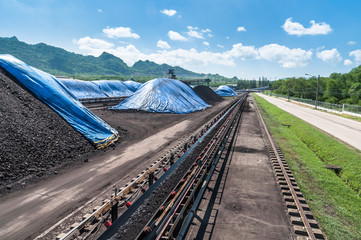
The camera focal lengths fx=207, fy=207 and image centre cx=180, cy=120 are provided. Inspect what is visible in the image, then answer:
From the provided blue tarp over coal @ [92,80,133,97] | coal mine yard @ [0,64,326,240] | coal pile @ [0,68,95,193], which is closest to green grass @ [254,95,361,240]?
coal mine yard @ [0,64,326,240]

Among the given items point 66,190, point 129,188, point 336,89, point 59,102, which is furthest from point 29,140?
point 336,89

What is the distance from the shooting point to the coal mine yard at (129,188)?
6008 mm

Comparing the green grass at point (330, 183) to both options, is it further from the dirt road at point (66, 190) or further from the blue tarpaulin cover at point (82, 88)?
the blue tarpaulin cover at point (82, 88)

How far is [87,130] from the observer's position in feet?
50.5

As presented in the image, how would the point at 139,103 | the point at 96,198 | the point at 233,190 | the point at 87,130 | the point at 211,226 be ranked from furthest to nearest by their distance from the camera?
the point at 139,103 < the point at 87,130 < the point at 233,190 < the point at 96,198 < the point at 211,226

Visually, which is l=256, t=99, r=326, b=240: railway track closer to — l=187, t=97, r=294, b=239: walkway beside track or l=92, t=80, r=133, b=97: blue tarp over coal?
l=187, t=97, r=294, b=239: walkway beside track

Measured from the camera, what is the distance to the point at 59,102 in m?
15.9

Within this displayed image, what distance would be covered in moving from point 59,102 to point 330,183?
18068 millimetres

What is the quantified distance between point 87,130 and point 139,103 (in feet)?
63.7

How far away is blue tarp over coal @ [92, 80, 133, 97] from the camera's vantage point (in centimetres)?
5819

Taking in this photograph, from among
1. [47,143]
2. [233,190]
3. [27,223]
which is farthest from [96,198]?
[47,143]

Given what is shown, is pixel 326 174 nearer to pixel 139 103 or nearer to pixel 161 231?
pixel 161 231

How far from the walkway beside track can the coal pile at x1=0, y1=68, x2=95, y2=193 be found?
799 cm

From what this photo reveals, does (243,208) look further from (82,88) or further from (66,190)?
(82,88)
